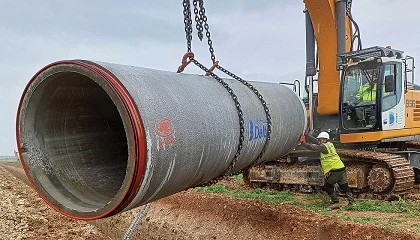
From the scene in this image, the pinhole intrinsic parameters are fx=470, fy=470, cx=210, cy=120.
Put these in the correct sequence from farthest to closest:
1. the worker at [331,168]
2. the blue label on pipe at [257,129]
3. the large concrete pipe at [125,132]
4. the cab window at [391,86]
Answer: the cab window at [391,86], the worker at [331,168], the blue label on pipe at [257,129], the large concrete pipe at [125,132]

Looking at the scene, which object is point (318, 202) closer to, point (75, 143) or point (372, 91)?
point (372, 91)

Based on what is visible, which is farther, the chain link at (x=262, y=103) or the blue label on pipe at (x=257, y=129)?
the chain link at (x=262, y=103)

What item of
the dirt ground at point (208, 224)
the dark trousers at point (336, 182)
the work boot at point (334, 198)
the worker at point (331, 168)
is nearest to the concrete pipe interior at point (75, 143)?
the dirt ground at point (208, 224)

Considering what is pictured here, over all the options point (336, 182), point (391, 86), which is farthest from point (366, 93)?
point (336, 182)

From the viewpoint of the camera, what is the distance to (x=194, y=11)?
16.3 feet

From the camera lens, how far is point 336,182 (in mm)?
9336

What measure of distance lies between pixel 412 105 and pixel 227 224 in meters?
5.11

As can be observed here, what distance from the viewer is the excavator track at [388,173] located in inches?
372

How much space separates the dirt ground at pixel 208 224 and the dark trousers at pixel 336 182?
793mm

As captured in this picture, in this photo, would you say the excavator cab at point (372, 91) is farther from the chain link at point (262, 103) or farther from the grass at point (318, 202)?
the chain link at point (262, 103)

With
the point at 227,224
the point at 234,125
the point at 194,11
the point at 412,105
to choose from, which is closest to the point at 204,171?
the point at 234,125

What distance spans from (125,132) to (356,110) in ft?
25.6

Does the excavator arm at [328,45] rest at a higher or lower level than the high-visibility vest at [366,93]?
higher

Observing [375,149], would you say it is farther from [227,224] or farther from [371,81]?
[227,224]
